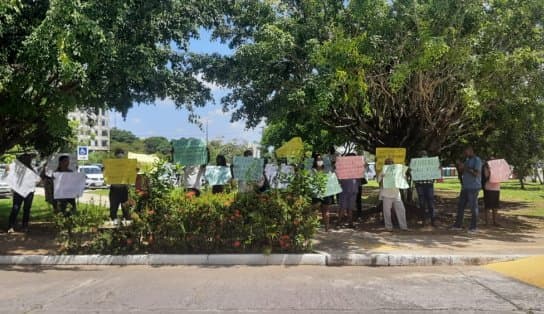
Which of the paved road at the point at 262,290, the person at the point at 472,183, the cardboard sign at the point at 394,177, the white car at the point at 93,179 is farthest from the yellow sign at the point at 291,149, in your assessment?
the white car at the point at 93,179

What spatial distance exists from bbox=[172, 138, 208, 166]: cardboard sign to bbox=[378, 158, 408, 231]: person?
162 inches

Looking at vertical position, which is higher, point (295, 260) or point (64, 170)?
point (64, 170)

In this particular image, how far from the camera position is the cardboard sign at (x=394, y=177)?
37.9 ft

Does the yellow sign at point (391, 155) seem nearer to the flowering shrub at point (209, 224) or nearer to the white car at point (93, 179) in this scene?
the flowering shrub at point (209, 224)

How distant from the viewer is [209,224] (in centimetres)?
916

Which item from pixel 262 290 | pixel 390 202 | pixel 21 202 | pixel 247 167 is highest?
pixel 247 167

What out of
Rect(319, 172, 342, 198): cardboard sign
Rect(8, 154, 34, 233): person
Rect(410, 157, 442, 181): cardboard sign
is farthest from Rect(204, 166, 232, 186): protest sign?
Rect(410, 157, 442, 181): cardboard sign

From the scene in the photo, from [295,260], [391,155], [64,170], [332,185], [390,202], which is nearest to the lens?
[295,260]

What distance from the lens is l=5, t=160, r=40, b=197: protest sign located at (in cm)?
1128

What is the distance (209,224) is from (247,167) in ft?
8.67

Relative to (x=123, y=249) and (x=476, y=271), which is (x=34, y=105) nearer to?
(x=123, y=249)

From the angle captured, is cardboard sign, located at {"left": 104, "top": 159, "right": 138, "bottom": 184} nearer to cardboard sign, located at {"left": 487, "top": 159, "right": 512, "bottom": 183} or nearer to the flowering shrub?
the flowering shrub

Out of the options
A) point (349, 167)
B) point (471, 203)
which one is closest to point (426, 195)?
point (471, 203)

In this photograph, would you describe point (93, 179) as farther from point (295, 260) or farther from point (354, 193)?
point (295, 260)
